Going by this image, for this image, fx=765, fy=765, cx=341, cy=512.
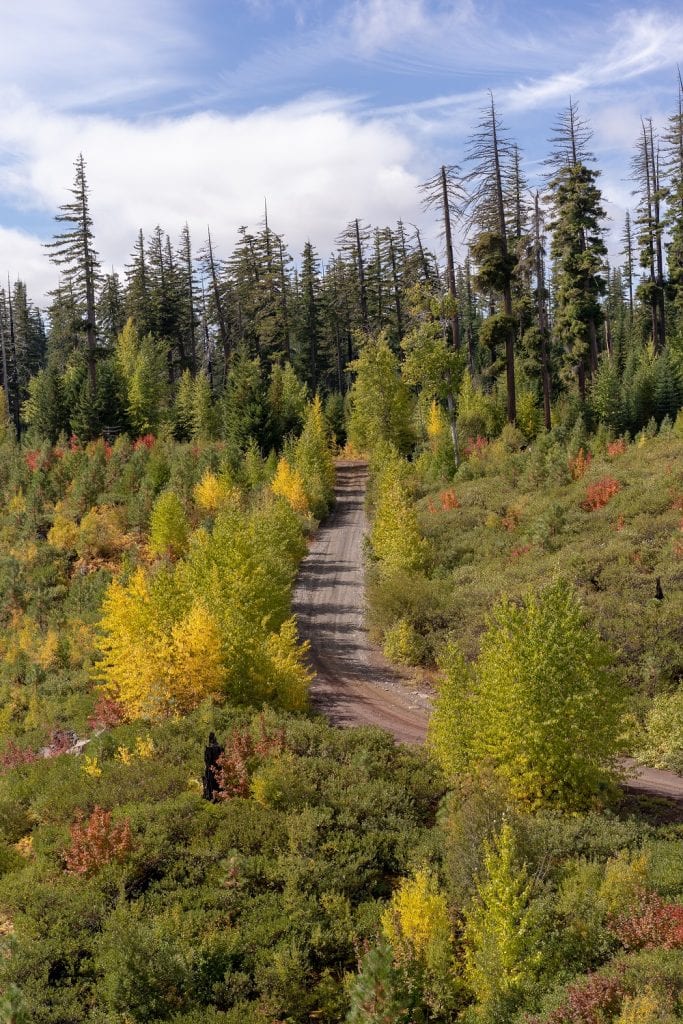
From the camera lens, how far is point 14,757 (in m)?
19.9

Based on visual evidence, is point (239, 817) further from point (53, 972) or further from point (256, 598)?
point (256, 598)

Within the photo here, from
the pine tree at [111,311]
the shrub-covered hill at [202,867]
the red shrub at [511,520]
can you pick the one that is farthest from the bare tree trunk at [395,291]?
the shrub-covered hill at [202,867]

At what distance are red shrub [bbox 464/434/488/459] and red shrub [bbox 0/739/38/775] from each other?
25534 millimetres

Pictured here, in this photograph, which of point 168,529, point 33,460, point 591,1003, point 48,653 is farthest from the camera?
point 33,460

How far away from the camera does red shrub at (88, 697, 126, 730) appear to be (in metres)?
19.0

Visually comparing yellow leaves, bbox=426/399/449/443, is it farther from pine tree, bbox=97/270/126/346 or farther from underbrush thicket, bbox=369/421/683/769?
pine tree, bbox=97/270/126/346

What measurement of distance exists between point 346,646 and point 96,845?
13.6 m

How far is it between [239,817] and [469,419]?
3239 centimetres

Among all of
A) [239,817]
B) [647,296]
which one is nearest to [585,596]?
[239,817]

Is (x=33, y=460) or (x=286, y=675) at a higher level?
(x=33, y=460)

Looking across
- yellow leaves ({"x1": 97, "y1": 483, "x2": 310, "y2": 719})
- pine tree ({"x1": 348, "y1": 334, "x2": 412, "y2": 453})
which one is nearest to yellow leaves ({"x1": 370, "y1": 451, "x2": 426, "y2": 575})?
yellow leaves ({"x1": 97, "y1": 483, "x2": 310, "y2": 719})

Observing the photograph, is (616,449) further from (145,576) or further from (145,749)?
(145,749)

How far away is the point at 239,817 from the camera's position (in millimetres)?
13797

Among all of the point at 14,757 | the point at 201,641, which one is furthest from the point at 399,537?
the point at 14,757
